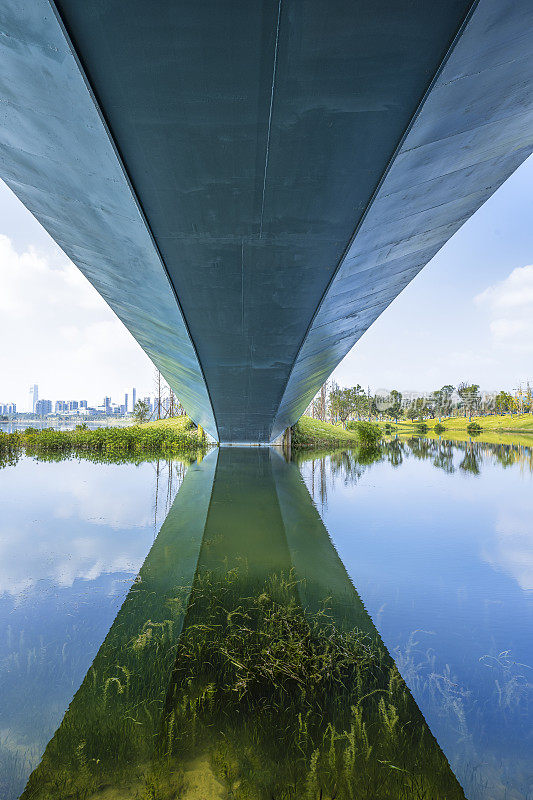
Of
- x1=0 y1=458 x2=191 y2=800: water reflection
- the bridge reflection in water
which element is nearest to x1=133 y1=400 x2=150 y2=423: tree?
x1=0 y1=458 x2=191 y2=800: water reflection

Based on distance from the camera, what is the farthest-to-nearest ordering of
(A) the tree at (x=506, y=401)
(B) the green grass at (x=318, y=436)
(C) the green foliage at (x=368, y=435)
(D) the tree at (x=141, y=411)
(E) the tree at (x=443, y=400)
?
(E) the tree at (x=443, y=400), (A) the tree at (x=506, y=401), (D) the tree at (x=141, y=411), (C) the green foliage at (x=368, y=435), (B) the green grass at (x=318, y=436)

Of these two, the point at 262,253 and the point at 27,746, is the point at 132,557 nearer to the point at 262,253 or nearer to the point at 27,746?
the point at 27,746

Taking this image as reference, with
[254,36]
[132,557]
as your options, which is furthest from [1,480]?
[254,36]

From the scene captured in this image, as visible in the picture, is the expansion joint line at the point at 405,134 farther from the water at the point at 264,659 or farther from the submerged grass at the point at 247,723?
the submerged grass at the point at 247,723

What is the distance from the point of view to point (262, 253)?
5680 mm

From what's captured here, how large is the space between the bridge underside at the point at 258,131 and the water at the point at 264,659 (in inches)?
162

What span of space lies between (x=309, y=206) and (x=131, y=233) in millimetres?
2334

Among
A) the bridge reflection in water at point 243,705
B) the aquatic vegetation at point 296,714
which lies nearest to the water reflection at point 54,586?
the bridge reflection in water at point 243,705

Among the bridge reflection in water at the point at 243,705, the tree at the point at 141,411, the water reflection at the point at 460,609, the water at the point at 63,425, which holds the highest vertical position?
the tree at the point at 141,411

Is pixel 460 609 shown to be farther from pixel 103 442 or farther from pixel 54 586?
pixel 103 442

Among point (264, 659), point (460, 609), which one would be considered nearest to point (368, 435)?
point (460, 609)

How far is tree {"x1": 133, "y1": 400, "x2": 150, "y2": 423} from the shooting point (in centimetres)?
4520

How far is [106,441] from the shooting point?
66.9ft

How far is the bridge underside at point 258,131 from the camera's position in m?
2.65
